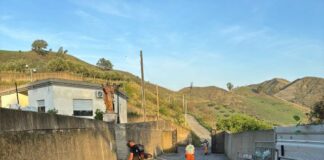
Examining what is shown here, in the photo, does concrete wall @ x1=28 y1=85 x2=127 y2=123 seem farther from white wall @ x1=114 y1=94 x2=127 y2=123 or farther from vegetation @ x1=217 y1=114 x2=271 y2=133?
vegetation @ x1=217 y1=114 x2=271 y2=133

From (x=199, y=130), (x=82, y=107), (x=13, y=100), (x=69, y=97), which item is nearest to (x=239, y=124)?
(x=82, y=107)

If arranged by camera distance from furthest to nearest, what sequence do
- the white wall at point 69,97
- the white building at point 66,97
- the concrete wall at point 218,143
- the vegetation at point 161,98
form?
the vegetation at point 161,98
the concrete wall at point 218,143
the white building at point 66,97
the white wall at point 69,97

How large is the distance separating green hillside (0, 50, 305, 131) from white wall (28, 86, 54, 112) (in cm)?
1311


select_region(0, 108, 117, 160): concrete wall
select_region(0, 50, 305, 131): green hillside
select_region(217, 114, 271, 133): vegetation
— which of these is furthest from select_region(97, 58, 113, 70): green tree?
select_region(0, 108, 117, 160): concrete wall

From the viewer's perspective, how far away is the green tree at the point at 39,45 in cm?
12006

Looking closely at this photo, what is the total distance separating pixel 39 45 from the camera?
120 metres

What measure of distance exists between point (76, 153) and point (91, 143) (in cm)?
218

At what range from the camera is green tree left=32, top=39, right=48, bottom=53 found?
120062 mm

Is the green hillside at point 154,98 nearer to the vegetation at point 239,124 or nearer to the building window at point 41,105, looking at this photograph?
the vegetation at point 239,124

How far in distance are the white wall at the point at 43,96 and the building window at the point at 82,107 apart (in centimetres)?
221

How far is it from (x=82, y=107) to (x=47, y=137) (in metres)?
Answer: 28.9

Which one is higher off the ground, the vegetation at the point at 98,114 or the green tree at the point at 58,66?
the green tree at the point at 58,66

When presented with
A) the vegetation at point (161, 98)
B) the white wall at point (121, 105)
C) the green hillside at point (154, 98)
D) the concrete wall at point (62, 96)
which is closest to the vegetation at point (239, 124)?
the vegetation at point (161, 98)

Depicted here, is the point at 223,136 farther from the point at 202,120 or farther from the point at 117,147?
the point at 202,120
